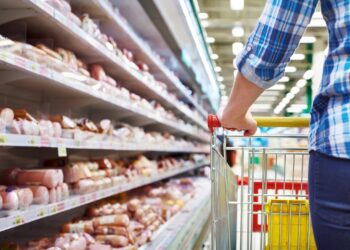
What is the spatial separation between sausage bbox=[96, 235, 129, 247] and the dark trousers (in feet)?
5.78

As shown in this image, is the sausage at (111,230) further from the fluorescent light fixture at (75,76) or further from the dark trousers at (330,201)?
the dark trousers at (330,201)

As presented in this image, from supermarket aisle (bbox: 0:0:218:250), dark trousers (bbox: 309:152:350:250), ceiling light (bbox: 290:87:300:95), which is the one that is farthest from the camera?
ceiling light (bbox: 290:87:300:95)

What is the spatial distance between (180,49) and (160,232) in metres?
2.85

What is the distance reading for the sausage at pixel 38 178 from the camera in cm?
209

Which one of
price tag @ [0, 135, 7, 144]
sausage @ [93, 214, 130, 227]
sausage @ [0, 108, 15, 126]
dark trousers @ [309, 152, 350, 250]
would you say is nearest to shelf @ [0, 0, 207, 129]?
sausage @ [0, 108, 15, 126]

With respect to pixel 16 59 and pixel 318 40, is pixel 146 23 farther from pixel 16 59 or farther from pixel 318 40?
pixel 318 40

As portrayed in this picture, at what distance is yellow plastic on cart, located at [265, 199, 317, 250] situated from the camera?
5.25ft

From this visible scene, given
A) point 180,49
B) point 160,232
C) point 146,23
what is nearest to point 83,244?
point 160,232

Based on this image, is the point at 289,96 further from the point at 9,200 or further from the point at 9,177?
the point at 9,200

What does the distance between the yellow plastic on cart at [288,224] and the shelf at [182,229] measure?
3.42 feet

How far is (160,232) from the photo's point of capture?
116 inches

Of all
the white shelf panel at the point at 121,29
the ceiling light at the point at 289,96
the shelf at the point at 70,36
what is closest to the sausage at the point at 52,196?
the shelf at the point at 70,36

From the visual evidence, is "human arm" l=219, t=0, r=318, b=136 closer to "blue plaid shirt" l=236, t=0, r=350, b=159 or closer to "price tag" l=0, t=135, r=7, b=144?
"blue plaid shirt" l=236, t=0, r=350, b=159

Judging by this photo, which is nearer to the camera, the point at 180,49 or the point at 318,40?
the point at 180,49
